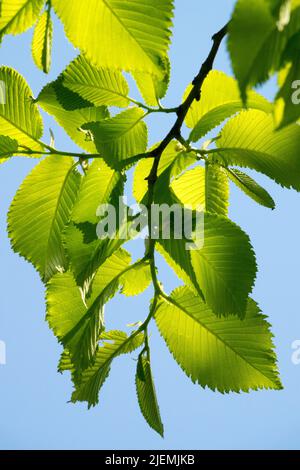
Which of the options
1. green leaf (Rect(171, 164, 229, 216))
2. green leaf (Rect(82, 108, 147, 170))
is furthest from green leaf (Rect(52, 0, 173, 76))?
green leaf (Rect(171, 164, 229, 216))

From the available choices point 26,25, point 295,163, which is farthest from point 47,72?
point 295,163

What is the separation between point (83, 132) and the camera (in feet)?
3.19

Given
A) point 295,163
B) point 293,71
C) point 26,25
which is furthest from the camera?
point 295,163

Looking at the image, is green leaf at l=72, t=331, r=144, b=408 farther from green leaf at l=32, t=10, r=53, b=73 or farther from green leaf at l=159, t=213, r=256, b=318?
green leaf at l=32, t=10, r=53, b=73

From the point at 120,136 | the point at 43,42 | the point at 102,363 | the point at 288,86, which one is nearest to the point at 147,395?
the point at 102,363

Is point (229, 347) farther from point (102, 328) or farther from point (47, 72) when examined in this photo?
point (47, 72)

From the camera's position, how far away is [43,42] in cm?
85

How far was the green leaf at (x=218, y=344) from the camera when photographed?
36.3 inches

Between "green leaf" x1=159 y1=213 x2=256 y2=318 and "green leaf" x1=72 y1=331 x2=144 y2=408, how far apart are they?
193 millimetres

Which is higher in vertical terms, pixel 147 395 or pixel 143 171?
pixel 143 171

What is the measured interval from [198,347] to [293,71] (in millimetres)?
618

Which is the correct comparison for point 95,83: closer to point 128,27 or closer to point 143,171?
point 143,171

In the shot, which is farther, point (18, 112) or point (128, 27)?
point (18, 112)

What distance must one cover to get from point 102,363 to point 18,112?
15.6 inches
